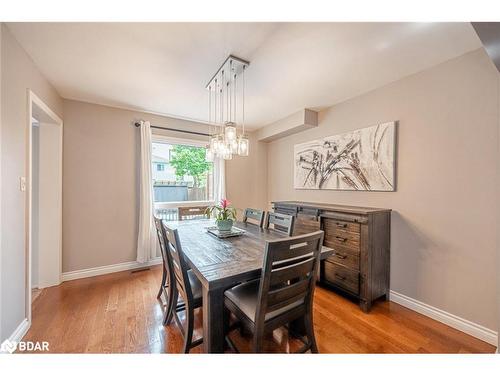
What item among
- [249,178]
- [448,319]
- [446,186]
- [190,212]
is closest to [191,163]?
[190,212]

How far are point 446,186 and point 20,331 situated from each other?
12.4ft

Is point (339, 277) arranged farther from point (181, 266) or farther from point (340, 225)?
point (181, 266)

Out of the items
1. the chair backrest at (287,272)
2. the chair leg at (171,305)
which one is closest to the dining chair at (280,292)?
the chair backrest at (287,272)

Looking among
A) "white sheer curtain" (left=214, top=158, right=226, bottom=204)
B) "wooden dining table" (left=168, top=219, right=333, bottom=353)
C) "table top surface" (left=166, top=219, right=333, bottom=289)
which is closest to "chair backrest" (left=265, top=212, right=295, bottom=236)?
"table top surface" (left=166, top=219, right=333, bottom=289)

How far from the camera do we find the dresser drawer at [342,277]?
6.83ft

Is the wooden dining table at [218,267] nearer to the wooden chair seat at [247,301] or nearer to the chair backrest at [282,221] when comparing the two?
the wooden chair seat at [247,301]

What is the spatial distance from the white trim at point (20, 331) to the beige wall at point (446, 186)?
3.40 meters

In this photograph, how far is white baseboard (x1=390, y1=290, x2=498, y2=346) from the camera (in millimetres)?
1582

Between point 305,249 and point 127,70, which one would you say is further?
point 127,70

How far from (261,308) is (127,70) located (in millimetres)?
2402
